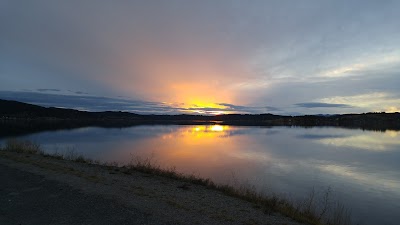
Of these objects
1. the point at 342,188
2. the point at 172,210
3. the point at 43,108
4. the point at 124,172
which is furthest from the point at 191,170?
the point at 43,108

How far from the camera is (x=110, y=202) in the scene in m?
7.15

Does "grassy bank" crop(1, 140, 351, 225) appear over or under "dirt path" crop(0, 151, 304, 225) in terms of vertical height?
under

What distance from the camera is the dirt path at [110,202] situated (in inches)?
241

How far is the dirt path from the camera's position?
6.13 m

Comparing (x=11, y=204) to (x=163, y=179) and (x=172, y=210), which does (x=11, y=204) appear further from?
(x=163, y=179)

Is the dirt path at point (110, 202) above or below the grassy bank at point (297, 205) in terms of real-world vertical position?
above

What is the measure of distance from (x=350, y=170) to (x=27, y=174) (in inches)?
637

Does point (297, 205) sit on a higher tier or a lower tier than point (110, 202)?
lower

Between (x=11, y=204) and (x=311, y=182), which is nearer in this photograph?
(x=11, y=204)

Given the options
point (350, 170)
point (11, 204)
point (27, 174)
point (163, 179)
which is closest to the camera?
point (11, 204)

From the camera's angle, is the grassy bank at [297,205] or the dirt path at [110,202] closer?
the dirt path at [110,202]

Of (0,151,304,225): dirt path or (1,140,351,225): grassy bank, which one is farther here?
(1,140,351,225): grassy bank

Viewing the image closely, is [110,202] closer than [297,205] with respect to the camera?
Yes

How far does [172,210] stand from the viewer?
6879 millimetres
